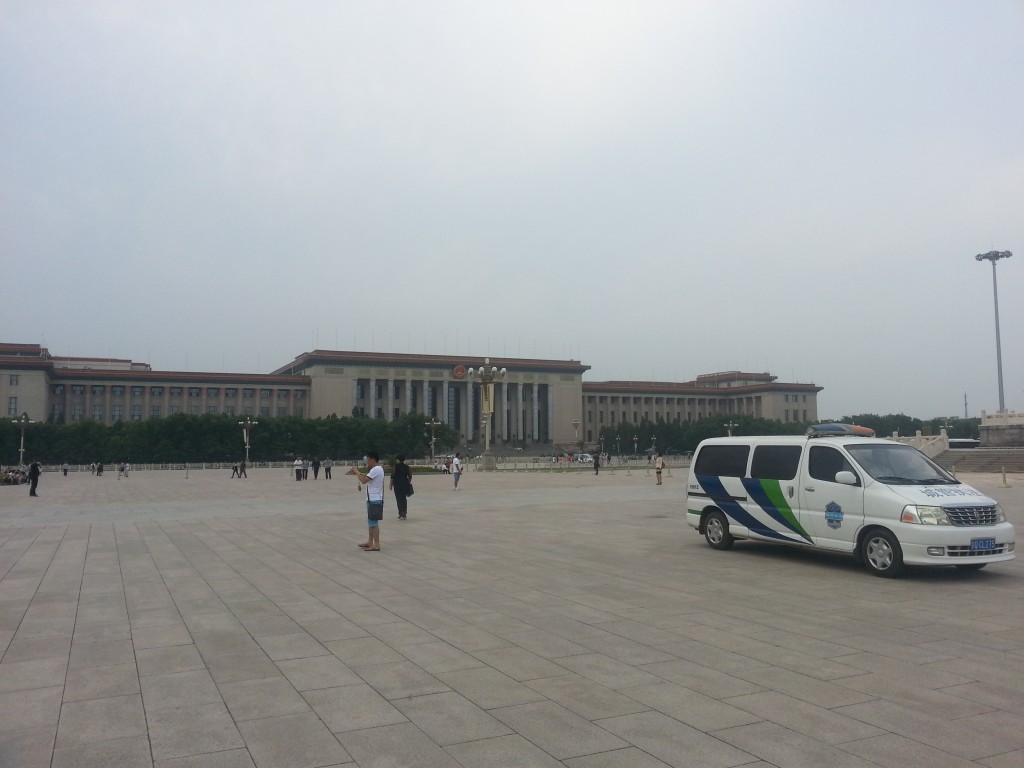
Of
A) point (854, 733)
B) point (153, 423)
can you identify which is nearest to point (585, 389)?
point (153, 423)

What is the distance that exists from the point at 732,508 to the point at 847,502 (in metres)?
2.34

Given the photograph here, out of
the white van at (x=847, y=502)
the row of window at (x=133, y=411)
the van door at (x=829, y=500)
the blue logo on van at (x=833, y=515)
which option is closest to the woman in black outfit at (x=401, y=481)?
the white van at (x=847, y=502)

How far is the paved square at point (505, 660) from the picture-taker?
15.1 feet

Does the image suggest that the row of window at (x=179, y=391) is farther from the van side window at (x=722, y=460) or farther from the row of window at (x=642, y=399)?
the van side window at (x=722, y=460)

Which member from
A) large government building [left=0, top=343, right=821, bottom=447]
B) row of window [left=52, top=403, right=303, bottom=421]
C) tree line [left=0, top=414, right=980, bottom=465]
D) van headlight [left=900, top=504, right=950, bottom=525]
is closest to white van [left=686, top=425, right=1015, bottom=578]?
van headlight [left=900, top=504, right=950, bottom=525]

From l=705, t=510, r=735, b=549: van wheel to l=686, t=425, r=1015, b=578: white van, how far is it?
0.02 m

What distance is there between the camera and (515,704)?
532 cm

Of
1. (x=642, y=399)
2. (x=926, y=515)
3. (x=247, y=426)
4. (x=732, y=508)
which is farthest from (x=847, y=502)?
(x=642, y=399)

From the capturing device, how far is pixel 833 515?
10836 mm

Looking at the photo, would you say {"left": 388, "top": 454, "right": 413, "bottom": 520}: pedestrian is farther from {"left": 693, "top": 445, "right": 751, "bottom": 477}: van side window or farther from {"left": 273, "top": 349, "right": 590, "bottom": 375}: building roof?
{"left": 273, "top": 349, "right": 590, "bottom": 375}: building roof

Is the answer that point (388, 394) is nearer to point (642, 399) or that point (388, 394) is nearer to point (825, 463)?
point (642, 399)

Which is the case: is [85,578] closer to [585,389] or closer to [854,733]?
[854,733]

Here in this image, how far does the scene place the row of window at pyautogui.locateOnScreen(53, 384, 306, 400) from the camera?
353ft

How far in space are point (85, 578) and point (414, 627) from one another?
18.7 ft
